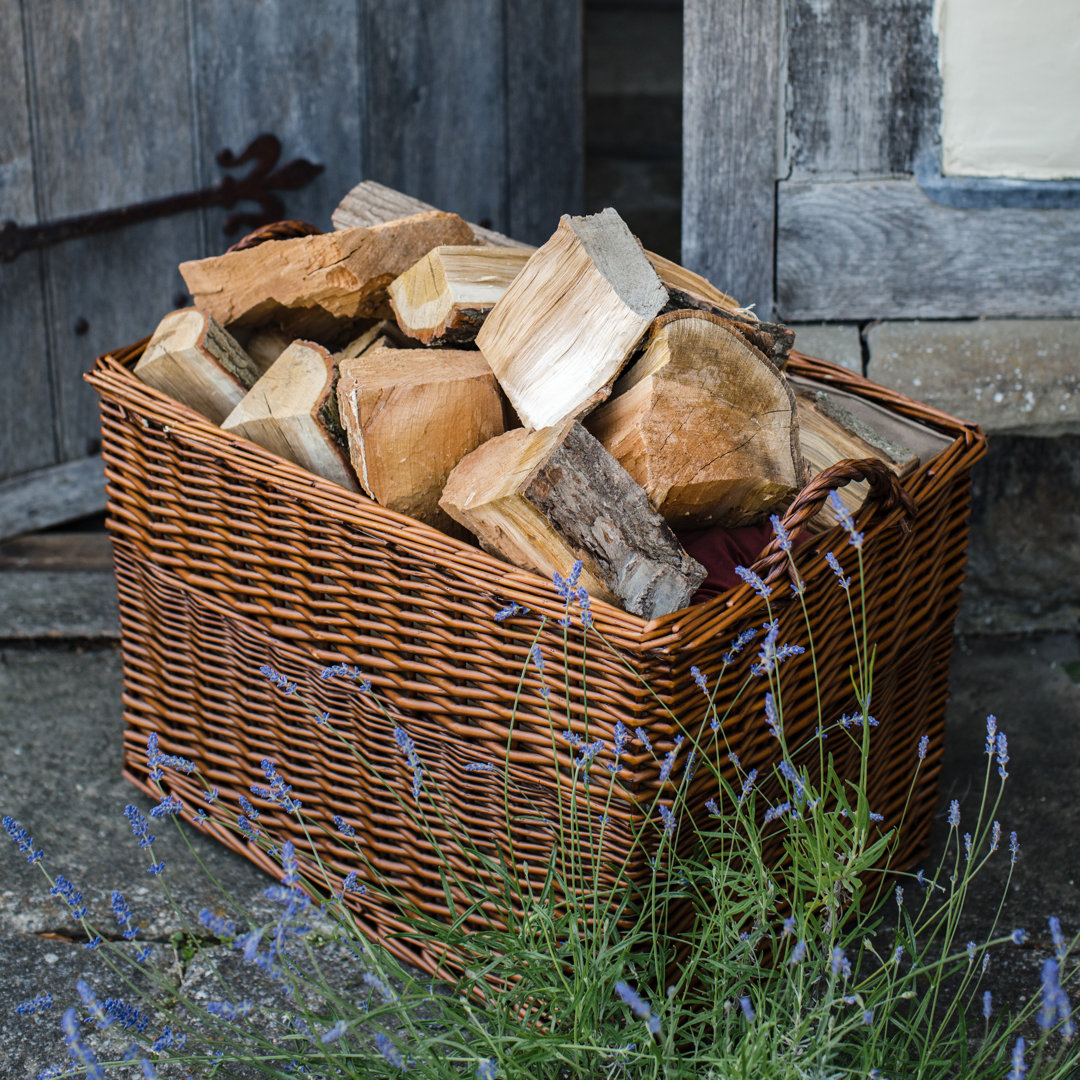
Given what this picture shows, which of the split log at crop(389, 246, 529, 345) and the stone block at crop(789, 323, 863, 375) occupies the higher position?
the split log at crop(389, 246, 529, 345)

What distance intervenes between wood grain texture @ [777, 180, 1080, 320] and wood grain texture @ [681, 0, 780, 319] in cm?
5

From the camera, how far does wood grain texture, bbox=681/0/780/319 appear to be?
199cm

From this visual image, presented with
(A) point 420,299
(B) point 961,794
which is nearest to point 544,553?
(A) point 420,299

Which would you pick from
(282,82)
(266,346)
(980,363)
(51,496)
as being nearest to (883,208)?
(980,363)

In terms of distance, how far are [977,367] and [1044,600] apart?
0.69m

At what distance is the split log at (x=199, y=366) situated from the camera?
161cm

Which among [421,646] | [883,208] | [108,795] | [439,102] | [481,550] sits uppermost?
[439,102]

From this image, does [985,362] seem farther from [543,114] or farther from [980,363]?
[543,114]

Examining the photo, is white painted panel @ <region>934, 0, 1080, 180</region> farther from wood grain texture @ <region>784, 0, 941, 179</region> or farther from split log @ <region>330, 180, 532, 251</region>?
split log @ <region>330, 180, 532, 251</region>

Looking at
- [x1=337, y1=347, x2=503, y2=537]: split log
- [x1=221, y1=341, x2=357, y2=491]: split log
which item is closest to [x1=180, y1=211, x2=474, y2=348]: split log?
[x1=221, y1=341, x2=357, y2=491]: split log

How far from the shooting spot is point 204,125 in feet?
8.39

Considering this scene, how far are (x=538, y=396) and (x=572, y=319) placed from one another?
110 mm

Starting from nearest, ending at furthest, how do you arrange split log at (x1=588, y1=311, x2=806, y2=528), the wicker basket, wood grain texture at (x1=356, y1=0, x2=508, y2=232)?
the wicker basket < split log at (x1=588, y1=311, x2=806, y2=528) < wood grain texture at (x1=356, y1=0, x2=508, y2=232)

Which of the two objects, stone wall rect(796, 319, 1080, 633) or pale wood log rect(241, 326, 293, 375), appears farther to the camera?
stone wall rect(796, 319, 1080, 633)
